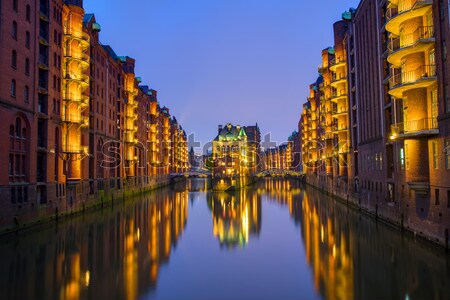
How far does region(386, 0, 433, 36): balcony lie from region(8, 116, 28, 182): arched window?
102 feet

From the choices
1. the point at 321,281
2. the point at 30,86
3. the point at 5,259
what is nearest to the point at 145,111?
the point at 30,86

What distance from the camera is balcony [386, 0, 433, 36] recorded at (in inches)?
1030

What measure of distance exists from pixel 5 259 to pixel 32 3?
23.9m

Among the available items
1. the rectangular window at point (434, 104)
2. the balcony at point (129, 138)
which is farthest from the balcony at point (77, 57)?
the rectangular window at point (434, 104)

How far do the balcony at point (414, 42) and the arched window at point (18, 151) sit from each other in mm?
30709

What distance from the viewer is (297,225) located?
40750 millimetres

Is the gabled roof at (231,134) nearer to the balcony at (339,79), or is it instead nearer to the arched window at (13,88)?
the balcony at (339,79)

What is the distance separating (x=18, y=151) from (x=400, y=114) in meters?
32.5

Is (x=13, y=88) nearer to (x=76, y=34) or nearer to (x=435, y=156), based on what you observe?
(x=76, y=34)

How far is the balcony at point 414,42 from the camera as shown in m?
26.0

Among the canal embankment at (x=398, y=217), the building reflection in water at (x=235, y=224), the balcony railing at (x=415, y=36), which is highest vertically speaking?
the balcony railing at (x=415, y=36)

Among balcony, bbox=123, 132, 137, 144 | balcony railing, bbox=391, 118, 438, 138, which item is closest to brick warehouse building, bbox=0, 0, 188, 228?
balcony, bbox=123, 132, 137, 144

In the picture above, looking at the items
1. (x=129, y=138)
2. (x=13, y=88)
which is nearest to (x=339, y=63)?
(x=129, y=138)

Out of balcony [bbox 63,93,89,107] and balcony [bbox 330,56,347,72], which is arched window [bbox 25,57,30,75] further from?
balcony [bbox 330,56,347,72]
